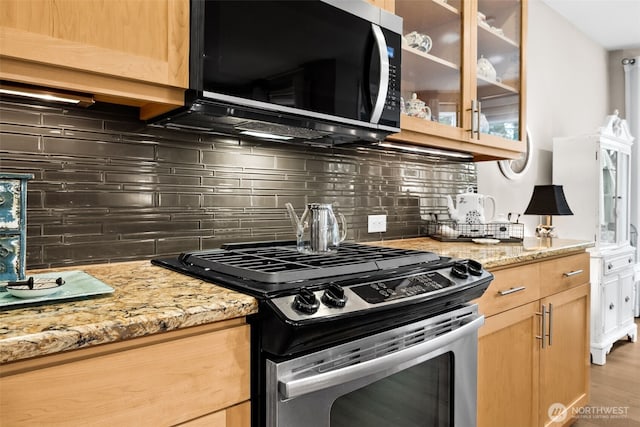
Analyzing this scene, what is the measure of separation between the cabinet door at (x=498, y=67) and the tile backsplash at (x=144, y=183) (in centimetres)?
79

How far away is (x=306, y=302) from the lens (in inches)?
35.5

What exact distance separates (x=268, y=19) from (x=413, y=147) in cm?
110

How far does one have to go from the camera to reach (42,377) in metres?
0.67


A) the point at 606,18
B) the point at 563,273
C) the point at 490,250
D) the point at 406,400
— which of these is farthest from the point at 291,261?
the point at 606,18

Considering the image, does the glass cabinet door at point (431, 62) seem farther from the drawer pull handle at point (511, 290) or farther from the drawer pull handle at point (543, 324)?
the drawer pull handle at point (543, 324)

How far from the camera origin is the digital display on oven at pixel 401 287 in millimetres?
1033

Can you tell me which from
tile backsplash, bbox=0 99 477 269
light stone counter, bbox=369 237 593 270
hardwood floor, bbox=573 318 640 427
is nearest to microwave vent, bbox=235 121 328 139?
tile backsplash, bbox=0 99 477 269

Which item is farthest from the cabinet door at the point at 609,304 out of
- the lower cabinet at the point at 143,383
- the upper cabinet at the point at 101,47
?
the upper cabinet at the point at 101,47

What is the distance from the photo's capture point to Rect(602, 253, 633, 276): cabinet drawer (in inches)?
128

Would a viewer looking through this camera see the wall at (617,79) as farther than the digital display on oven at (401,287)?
Yes

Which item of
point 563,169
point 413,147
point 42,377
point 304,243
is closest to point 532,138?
point 563,169

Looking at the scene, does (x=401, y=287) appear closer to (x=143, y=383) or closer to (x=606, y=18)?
(x=143, y=383)

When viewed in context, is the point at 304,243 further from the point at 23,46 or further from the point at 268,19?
the point at 23,46

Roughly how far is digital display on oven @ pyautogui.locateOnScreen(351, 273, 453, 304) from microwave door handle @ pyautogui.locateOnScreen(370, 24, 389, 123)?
1.98 ft
